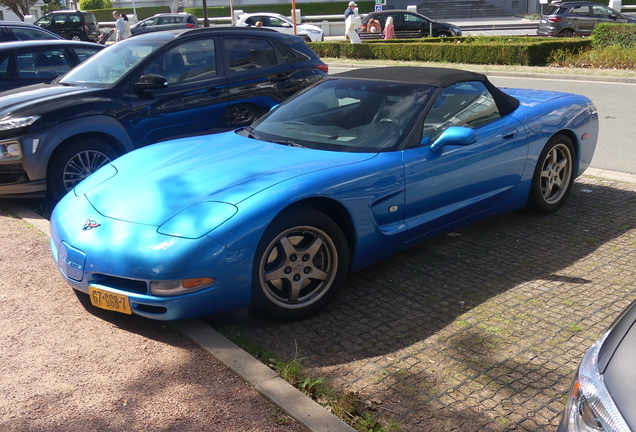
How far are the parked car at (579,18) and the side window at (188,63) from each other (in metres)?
22.7

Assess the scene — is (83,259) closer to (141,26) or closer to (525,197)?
(525,197)

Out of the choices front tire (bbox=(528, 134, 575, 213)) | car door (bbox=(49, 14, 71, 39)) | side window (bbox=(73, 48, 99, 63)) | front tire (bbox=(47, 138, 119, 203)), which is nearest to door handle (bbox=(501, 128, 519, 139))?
front tire (bbox=(528, 134, 575, 213))

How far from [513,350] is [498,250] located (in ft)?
5.49

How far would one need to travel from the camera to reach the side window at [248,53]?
7.74 metres

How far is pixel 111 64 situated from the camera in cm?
734

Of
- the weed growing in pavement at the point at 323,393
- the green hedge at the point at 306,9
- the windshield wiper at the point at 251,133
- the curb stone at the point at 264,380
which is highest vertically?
the green hedge at the point at 306,9

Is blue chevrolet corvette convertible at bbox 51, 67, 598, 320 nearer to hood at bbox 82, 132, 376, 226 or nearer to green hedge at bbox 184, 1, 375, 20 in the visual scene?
hood at bbox 82, 132, 376, 226

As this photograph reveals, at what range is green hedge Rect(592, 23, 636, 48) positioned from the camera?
19734mm

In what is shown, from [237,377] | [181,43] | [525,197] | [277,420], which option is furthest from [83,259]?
[181,43]

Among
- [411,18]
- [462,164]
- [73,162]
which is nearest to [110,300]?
[462,164]

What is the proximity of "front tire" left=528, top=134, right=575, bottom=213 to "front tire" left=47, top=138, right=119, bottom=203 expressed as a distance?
4155mm

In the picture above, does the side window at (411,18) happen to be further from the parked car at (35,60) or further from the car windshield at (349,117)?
the car windshield at (349,117)

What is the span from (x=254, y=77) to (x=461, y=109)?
10.8 feet

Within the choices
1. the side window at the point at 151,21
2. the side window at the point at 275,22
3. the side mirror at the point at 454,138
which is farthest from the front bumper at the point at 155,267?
the side window at the point at 151,21
